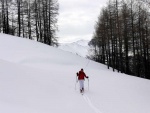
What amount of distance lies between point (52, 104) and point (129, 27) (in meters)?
32.0

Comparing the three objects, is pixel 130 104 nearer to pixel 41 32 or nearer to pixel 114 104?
pixel 114 104

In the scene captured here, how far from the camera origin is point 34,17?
50.5 m

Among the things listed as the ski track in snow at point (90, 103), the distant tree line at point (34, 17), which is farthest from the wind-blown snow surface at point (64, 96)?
the distant tree line at point (34, 17)

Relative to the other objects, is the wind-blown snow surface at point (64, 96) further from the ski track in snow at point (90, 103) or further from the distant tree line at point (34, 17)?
the distant tree line at point (34, 17)

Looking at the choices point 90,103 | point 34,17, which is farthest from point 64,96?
point 34,17

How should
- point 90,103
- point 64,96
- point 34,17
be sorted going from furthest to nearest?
point 34,17
point 64,96
point 90,103

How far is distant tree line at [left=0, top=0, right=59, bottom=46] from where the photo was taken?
48513 mm

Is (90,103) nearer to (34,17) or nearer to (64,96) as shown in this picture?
(64,96)

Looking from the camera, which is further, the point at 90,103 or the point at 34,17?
the point at 34,17

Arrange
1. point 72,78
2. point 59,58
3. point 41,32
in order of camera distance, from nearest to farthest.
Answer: point 72,78 → point 59,58 → point 41,32

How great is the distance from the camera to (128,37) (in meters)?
42.2

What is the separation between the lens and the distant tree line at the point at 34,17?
4851cm

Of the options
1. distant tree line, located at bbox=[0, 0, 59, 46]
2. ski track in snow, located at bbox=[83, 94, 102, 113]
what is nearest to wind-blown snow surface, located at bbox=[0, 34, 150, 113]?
ski track in snow, located at bbox=[83, 94, 102, 113]

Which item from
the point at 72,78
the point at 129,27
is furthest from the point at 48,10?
the point at 72,78
